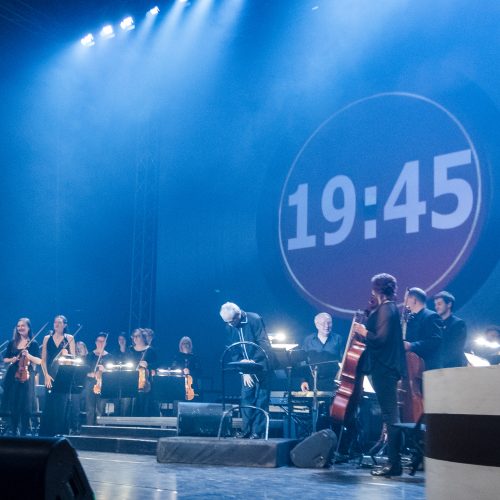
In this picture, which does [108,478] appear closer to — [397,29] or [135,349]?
[135,349]

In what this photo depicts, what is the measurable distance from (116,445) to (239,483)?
12.8 feet

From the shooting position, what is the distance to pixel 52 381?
9195 millimetres

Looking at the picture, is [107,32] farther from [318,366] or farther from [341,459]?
[341,459]

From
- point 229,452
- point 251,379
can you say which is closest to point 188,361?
point 251,379

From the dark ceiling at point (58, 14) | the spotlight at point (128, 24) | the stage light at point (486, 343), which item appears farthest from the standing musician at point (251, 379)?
the spotlight at point (128, 24)

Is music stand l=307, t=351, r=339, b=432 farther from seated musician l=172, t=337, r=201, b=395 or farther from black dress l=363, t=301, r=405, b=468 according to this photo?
seated musician l=172, t=337, r=201, b=395

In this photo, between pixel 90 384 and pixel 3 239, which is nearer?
pixel 90 384

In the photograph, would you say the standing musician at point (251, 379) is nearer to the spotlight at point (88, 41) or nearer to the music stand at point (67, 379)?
the music stand at point (67, 379)

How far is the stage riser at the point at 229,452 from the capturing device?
6262 millimetres

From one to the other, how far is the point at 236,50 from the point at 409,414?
7974 millimetres

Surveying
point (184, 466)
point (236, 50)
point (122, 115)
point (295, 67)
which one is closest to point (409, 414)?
point (184, 466)

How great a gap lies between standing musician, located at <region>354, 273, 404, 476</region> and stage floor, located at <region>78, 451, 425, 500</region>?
0.88 feet

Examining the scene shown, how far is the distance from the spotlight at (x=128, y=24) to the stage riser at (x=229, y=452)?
9713 mm

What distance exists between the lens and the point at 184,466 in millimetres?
6242
